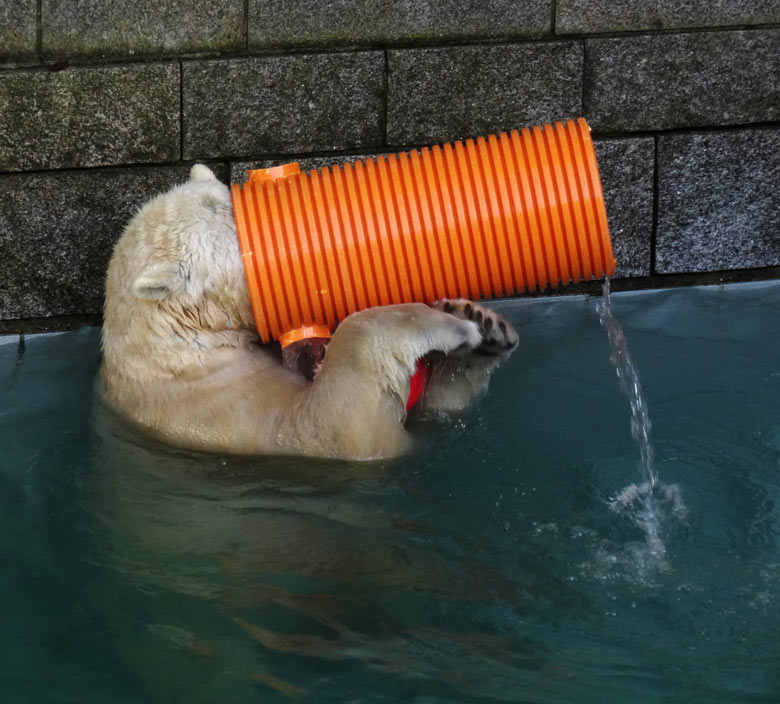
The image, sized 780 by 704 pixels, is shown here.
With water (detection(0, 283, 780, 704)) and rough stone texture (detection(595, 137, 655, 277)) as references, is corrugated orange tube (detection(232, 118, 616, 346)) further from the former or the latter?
rough stone texture (detection(595, 137, 655, 277))

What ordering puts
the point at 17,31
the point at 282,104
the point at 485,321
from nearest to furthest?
the point at 485,321 < the point at 17,31 < the point at 282,104

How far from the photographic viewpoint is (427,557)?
4.20 meters

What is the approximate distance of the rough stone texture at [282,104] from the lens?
5.93 m

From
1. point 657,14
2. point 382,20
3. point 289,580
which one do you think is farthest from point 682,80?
point 289,580

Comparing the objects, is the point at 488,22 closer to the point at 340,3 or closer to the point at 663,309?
the point at 340,3

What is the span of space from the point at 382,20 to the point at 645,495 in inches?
114

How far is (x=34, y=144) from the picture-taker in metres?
5.89

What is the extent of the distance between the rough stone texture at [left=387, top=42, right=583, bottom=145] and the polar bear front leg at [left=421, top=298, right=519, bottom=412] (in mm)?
1572

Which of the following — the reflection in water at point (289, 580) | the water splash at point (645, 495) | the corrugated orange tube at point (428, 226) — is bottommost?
the reflection in water at point (289, 580)

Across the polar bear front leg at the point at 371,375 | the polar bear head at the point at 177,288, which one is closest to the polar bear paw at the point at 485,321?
the polar bear front leg at the point at 371,375

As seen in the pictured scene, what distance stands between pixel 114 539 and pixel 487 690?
1.70 meters

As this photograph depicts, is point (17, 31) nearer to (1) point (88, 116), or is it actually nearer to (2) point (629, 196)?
(1) point (88, 116)

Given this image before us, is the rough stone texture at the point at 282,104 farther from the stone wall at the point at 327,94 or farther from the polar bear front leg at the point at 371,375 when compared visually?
the polar bear front leg at the point at 371,375

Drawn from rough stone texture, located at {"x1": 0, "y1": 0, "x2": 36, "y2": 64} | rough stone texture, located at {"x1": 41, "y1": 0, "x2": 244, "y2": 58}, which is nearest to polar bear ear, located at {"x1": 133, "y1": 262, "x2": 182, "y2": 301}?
rough stone texture, located at {"x1": 41, "y1": 0, "x2": 244, "y2": 58}
